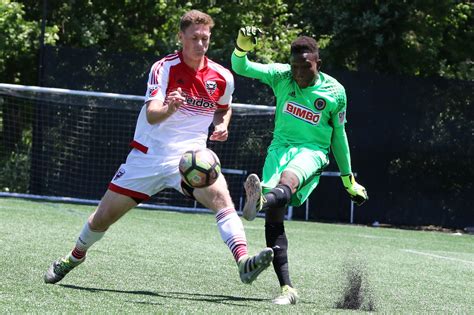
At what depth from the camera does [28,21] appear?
18.6 m

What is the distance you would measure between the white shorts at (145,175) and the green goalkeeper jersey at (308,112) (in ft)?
3.10

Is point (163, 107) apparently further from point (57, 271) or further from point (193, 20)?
point (57, 271)

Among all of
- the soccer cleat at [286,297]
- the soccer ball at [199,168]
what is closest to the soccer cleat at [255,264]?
the soccer ball at [199,168]

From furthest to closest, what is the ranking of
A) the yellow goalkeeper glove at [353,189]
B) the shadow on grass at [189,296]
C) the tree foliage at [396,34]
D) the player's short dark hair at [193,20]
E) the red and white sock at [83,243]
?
the tree foliage at [396,34], the yellow goalkeeper glove at [353,189], the red and white sock at [83,243], the player's short dark hair at [193,20], the shadow on grass at [189,296]

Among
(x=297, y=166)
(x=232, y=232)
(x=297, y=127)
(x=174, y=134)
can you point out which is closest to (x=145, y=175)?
(x=174, y=134)

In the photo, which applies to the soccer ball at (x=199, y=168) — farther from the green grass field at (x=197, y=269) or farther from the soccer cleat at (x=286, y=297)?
the soccer cleat at (x=286, y=297)

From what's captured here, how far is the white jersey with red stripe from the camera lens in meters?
6.48

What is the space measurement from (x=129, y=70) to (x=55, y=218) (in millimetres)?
4664

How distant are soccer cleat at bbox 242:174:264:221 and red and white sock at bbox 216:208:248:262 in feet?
0.34

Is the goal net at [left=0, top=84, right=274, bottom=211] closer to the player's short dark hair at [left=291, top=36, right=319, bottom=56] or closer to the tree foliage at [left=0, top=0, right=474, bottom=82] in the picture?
the tree foliage at [left=0, top=0, right=474, bottom=82]

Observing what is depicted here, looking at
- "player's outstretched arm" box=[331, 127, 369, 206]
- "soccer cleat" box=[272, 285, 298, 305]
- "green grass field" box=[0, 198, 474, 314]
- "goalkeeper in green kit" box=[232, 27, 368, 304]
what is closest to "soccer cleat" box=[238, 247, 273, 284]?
"green grass field" box=[0, 198, 474, 314]

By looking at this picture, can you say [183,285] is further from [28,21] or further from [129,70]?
[28,21]

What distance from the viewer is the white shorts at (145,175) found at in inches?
254

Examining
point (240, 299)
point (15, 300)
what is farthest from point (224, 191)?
point (15, 300)
